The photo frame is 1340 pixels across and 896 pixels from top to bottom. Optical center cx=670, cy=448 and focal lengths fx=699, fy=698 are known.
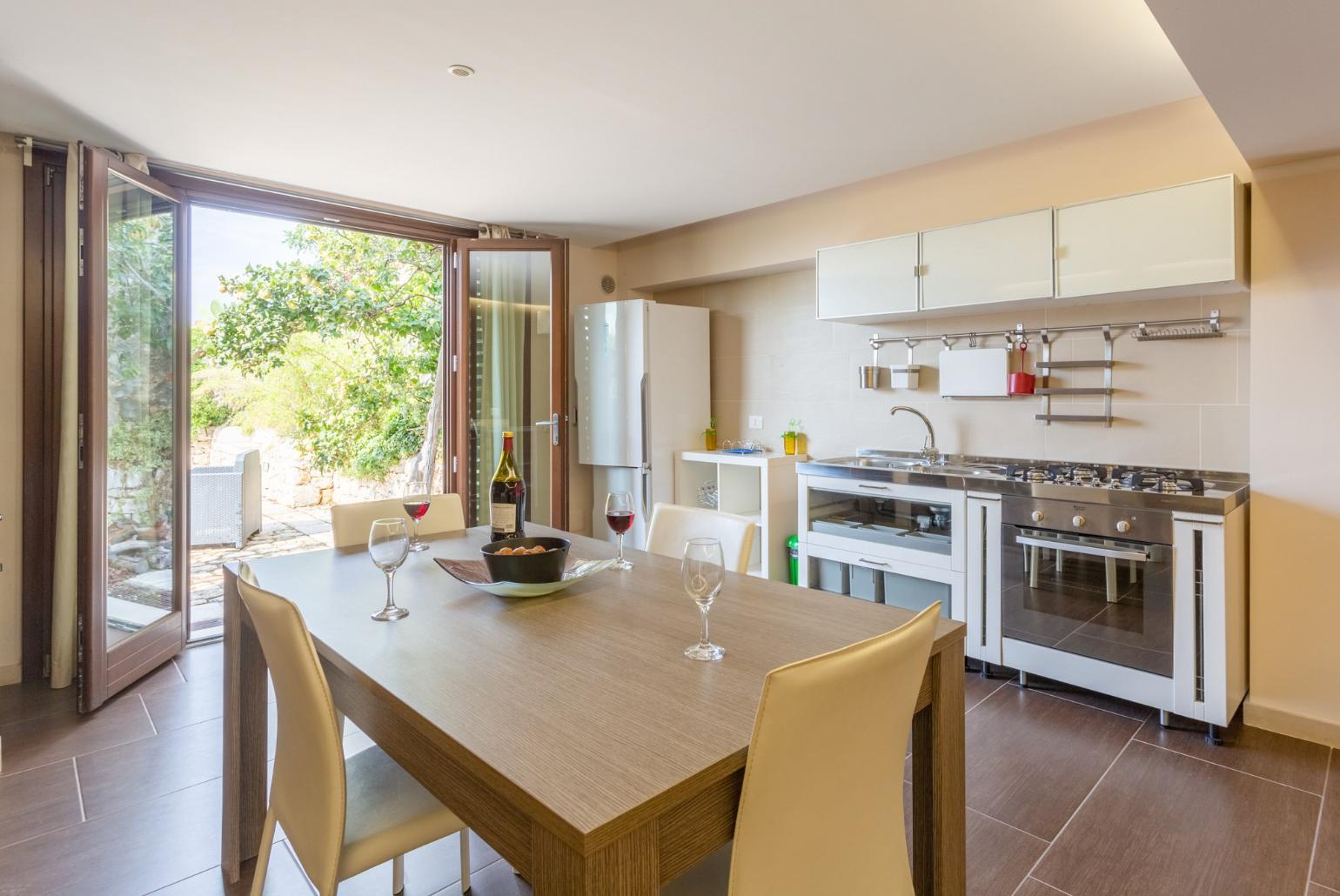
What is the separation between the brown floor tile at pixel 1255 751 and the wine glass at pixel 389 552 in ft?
8.45

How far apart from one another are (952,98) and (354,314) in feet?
21.2

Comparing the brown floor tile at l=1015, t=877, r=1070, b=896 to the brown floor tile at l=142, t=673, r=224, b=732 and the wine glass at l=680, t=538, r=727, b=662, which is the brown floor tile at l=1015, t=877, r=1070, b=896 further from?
the brown floor tile at l=142, t=673, r=224, b=732

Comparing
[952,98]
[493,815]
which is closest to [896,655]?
[493,815]

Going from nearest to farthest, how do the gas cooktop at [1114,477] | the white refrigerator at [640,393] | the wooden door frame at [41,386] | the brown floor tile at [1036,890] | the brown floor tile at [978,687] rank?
the brown floor tile at [1036,890] → the gas cooktop at [1114,477] → the brown floor tile at [978,687] → the wooden door frame at [41,386] → the white refrigerator at [640,393]

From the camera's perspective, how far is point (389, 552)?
1512 millimetres

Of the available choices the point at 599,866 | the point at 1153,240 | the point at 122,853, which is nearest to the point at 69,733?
the point at 122,853

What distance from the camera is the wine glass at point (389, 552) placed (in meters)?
1.48

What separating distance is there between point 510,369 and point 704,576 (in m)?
3.59

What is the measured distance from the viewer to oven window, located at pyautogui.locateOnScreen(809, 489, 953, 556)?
315 centimetres

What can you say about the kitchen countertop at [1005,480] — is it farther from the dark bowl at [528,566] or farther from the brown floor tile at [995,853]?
the dark bowl at [528,566]

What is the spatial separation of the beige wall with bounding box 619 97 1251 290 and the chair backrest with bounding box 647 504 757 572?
2239 millimetres

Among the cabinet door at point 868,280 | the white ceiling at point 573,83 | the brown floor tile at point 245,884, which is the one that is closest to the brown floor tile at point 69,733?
the brown floor tile at point 245,884

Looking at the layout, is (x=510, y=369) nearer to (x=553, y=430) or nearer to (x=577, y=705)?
(x=553, y=430)

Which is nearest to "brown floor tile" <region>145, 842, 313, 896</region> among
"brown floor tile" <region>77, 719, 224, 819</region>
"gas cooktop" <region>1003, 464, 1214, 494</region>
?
"brown floor tile" <region>77, 719, 224, 819</region>
